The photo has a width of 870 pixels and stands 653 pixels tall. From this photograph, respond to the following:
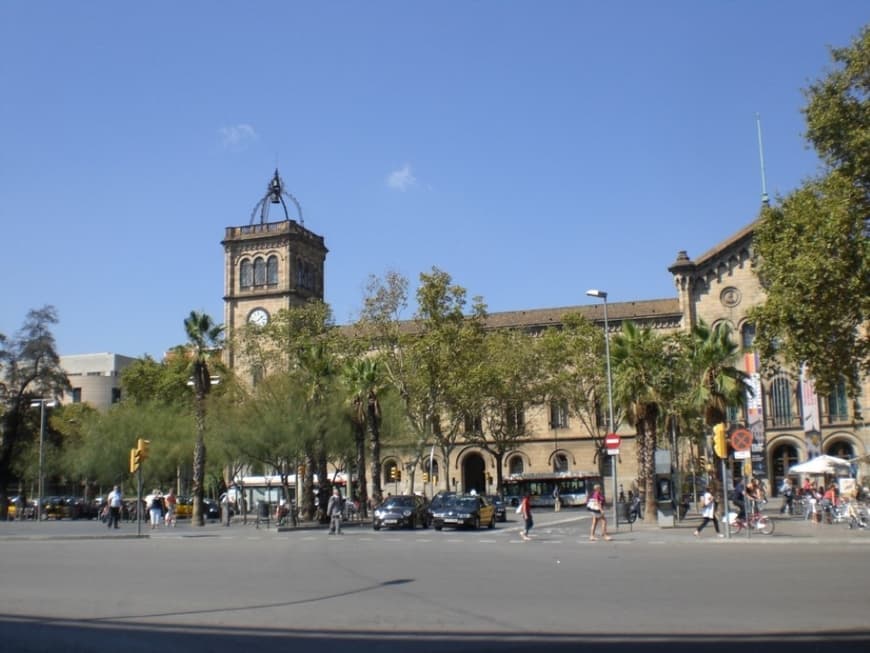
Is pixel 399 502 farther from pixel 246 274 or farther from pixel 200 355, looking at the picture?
pixel 246 274

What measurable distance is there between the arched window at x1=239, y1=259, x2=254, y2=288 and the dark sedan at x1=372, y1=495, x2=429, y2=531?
155 ft

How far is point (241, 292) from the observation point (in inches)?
3199

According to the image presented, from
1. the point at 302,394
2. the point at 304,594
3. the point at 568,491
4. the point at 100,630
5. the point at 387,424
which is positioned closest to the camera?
the point at 100,630

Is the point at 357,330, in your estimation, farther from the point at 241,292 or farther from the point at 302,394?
the point at 241,292

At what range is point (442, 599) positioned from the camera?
1293 centimetres

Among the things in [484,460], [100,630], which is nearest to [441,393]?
[484,460]

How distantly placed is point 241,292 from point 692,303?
39.1 meters

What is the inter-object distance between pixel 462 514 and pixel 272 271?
49820 mm

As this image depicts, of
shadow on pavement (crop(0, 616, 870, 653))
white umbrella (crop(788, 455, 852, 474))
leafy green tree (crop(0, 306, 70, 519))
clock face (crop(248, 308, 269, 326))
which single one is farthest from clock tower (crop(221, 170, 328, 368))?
shadow on pavement (crop(0, 616, 870, 653))

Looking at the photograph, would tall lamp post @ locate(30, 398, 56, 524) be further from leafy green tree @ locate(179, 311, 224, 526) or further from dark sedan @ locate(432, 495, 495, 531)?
dark sedan @ locate(432, 495, 495, 531)

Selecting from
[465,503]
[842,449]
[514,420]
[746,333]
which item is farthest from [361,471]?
[842,449]

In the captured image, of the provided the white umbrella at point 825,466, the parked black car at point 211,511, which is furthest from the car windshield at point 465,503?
the parked black car at point 211,511

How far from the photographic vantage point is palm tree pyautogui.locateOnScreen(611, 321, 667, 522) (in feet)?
122

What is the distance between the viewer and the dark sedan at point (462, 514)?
34822 mm
